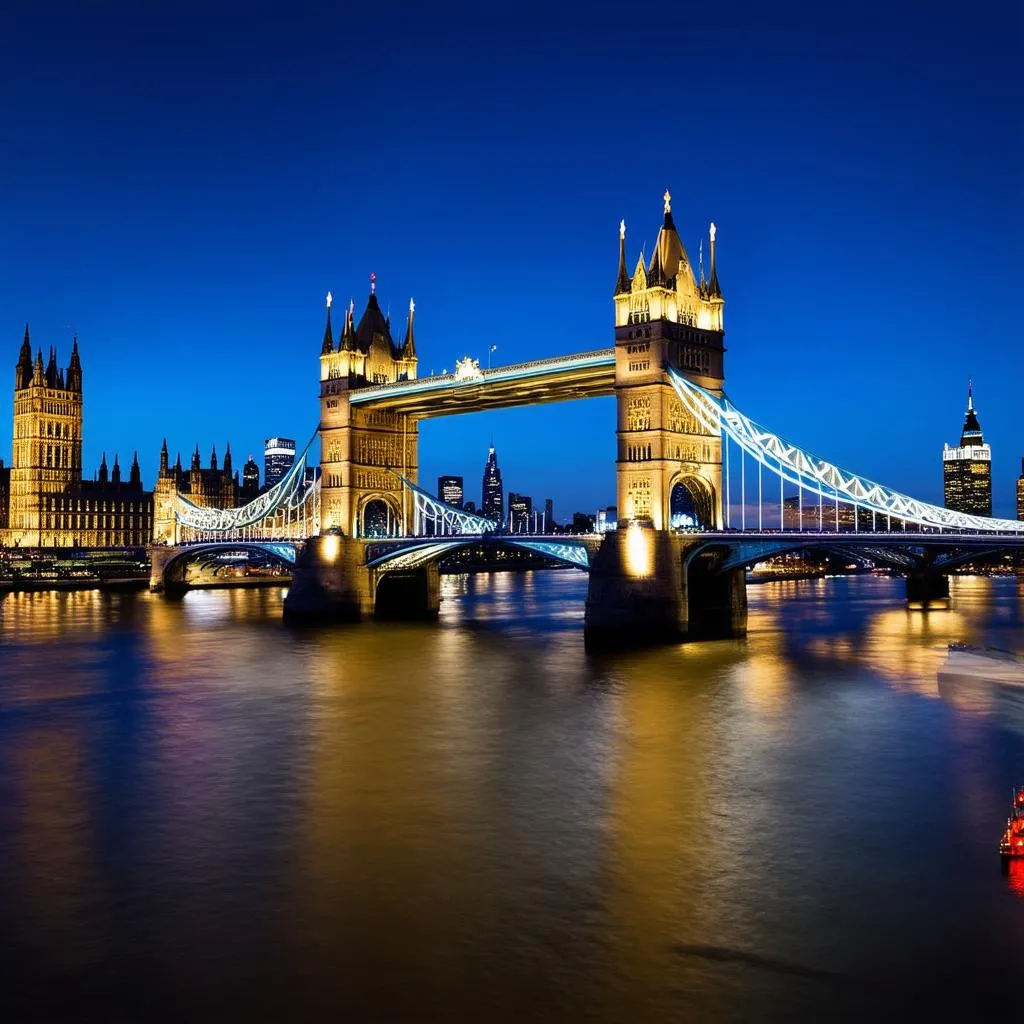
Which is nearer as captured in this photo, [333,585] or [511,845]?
[511,845]

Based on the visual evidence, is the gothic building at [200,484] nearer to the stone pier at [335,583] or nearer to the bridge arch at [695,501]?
the stone pier at [335,583]

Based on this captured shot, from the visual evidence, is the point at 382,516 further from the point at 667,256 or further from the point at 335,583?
the point at 667,256

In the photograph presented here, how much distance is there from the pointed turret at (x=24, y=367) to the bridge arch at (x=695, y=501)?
11905cm

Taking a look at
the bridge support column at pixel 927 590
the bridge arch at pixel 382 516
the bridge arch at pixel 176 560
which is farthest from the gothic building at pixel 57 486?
the bridge support column at pixel 927 590

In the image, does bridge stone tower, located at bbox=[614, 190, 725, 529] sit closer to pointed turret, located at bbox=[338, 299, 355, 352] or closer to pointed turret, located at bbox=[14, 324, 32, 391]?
pointed turret, located at bbox=[338, 299, 355, 352]

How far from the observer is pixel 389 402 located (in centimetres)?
6444

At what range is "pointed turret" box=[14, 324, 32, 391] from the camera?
145m

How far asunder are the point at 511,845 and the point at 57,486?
445 feet

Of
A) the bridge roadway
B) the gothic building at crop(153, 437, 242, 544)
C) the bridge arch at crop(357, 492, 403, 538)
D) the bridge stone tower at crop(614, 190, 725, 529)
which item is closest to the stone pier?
the bridge arch at crop(357, 492, 403, 538)

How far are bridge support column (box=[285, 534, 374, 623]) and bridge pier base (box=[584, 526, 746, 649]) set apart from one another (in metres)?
19.7

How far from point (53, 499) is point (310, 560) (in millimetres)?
87423

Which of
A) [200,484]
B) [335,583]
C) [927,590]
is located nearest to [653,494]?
[335,583]

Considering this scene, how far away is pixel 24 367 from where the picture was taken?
14638 centimetres

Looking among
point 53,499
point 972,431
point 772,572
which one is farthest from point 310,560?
point 972,431
